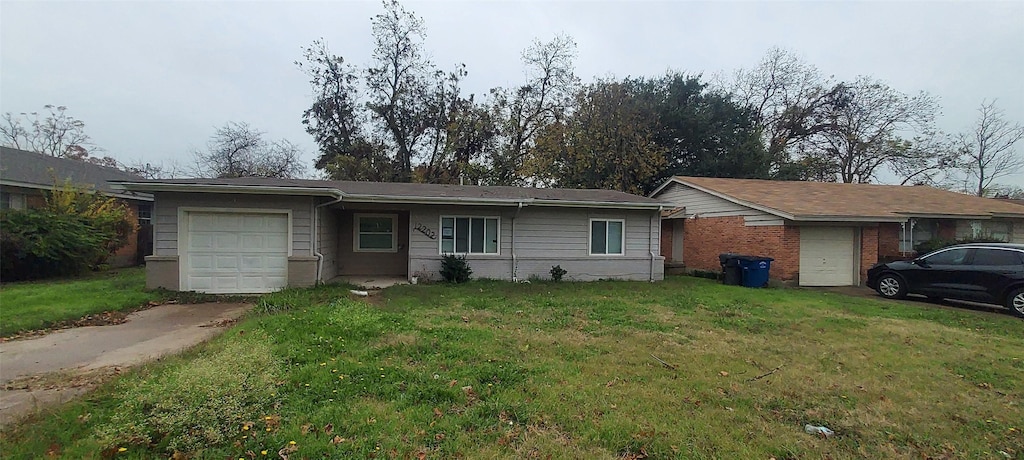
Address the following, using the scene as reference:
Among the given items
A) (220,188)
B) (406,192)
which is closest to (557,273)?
(406,192)

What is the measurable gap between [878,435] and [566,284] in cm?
905

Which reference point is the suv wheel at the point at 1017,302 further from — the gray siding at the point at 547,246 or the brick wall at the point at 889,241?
the gray siding at the point at 547,246

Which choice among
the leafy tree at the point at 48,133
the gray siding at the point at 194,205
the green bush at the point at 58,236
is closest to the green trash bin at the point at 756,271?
the gray siding at the point at 194,205

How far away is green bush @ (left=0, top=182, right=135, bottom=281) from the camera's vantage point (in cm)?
1141

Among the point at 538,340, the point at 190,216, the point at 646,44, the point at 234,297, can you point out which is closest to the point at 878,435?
the point at 538,340

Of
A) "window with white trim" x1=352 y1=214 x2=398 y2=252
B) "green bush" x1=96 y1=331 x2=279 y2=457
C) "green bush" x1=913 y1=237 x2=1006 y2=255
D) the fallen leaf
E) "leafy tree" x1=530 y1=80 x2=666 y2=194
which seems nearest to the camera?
the fallen leaf

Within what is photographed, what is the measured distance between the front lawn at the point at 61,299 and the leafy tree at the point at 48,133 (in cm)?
2634

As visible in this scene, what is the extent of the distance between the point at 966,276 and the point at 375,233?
1503 cm

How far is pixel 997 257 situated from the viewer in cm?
998

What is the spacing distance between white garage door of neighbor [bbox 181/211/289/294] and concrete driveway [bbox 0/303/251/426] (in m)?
1.97

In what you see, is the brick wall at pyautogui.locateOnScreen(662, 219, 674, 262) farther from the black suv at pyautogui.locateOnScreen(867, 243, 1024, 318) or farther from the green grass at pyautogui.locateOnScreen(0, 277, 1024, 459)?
the green grass at pyautogui.locateOnScreen(0, 277, 1024, 459)

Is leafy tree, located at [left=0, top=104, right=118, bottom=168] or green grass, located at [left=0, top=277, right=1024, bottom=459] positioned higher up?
leafy tree, located at [left=0, top=104, right=118, bottom=168]

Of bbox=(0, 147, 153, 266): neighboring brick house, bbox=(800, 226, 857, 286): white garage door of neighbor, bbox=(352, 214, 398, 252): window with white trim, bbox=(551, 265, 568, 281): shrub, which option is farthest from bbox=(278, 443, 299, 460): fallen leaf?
bbox=(800, 226, 857, 286): white garage door of neighbor

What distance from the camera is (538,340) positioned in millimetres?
6297
